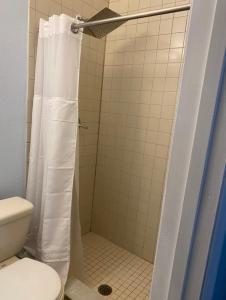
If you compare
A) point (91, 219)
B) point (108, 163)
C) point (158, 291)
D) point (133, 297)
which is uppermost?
point (158, 291)

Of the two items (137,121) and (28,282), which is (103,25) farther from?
(28,282)

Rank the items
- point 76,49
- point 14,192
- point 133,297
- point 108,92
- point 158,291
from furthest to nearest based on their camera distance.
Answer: point 108,92
point 133,297
point 14,192
point 76,49
point 158,291

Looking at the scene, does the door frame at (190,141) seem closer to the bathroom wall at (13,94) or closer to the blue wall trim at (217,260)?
the blue wall trim at (217,260)

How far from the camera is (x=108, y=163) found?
2311 millimetres

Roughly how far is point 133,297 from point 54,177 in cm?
112

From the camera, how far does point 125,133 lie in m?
2.17

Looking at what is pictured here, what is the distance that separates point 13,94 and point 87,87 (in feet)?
2.59

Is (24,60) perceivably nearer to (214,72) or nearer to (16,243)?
(16,243)

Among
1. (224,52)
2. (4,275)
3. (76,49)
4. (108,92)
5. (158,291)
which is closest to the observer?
(224,52)

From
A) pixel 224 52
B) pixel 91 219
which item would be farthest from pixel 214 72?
pixel 91 219

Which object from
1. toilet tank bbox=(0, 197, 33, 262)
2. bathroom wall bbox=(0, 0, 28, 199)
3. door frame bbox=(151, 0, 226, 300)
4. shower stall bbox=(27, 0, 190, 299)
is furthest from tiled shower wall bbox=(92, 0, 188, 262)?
door frame bbox=(151, 0, 226, 300)

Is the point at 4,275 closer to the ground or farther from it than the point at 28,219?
closer to the ground

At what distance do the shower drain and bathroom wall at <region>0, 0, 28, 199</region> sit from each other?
0.97 meters

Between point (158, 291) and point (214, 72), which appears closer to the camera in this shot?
point (214, 72)
